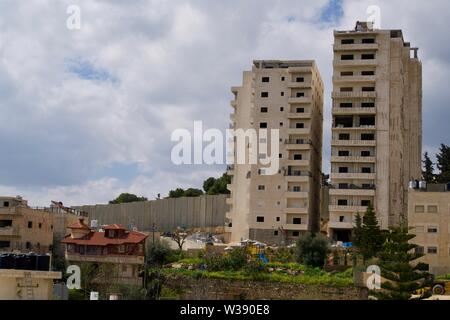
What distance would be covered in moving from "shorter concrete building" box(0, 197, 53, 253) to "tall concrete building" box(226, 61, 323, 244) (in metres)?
15.8

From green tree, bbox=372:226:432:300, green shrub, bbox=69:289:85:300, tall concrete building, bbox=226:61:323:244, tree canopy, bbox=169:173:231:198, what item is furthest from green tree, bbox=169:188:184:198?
green tree, bbox=372:226:432:300

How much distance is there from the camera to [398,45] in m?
56.6

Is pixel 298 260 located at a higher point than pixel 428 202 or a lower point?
lower

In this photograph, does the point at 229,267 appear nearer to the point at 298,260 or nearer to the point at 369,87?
A: the point at 298,260

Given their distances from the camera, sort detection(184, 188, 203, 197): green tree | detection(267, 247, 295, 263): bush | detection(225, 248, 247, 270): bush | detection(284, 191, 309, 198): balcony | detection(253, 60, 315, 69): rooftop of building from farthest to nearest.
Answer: detection(184, 188, 203, 197): green tree < detection(253, 60, 315, 69): rooftop of building < detection(284, 191, 309, 198): balcony < detection(267, 247, 295, 263): bush < detection(225, 248, 247, 270): bush

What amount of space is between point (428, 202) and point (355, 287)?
364 inches

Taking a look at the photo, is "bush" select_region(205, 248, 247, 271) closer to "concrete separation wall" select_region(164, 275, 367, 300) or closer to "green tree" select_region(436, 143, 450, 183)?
"concrete separation wall" select_region(164, 275, 367, 300)

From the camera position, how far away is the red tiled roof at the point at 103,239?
44656mm

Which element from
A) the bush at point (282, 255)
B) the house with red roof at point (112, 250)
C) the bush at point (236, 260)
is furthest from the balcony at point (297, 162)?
the house with red roof at point (112, 250)

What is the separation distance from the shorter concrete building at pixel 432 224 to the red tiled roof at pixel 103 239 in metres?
16.3

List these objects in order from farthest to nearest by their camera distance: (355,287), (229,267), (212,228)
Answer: (212,228)
(229,267)
(355,287)

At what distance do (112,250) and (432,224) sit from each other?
19.0 m

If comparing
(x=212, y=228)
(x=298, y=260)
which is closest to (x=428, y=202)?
(x=298, y=260)

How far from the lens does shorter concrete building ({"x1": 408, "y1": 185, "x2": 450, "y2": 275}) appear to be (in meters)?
46.3
